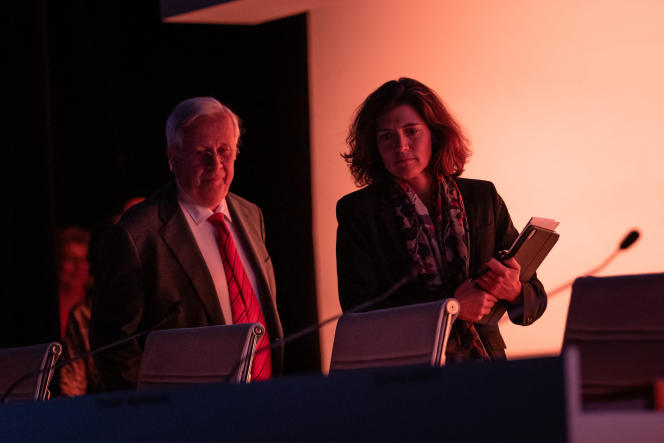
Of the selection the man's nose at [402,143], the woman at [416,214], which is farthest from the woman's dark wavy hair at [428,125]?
the man's nose at [402,143]

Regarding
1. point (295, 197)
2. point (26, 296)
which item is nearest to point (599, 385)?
point (295, 197)

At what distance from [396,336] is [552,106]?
76.9 inches

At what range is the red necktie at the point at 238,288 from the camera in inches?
125

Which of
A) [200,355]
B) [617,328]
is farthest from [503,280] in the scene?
[200,355]

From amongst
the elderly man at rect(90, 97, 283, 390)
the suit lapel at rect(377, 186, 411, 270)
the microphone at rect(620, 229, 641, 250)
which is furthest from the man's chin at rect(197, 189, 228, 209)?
the microphone at rect(620, 229, 641, 250)

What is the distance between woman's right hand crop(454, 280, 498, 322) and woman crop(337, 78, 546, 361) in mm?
74

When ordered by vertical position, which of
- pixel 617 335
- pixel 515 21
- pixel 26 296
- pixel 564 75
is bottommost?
pixel 26 296

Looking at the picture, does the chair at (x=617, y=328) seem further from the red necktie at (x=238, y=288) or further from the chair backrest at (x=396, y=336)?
the red necktie at (x=238, y=288)

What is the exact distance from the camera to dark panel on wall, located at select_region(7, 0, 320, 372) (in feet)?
14.2

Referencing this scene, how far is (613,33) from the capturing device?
11.9ft

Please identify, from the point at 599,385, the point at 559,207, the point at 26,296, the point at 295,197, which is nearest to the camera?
the point at 599,385

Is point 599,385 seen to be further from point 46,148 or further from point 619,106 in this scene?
point 46,148

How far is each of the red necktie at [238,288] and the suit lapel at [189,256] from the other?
6 centimetres

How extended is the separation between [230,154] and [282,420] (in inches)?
82.6
